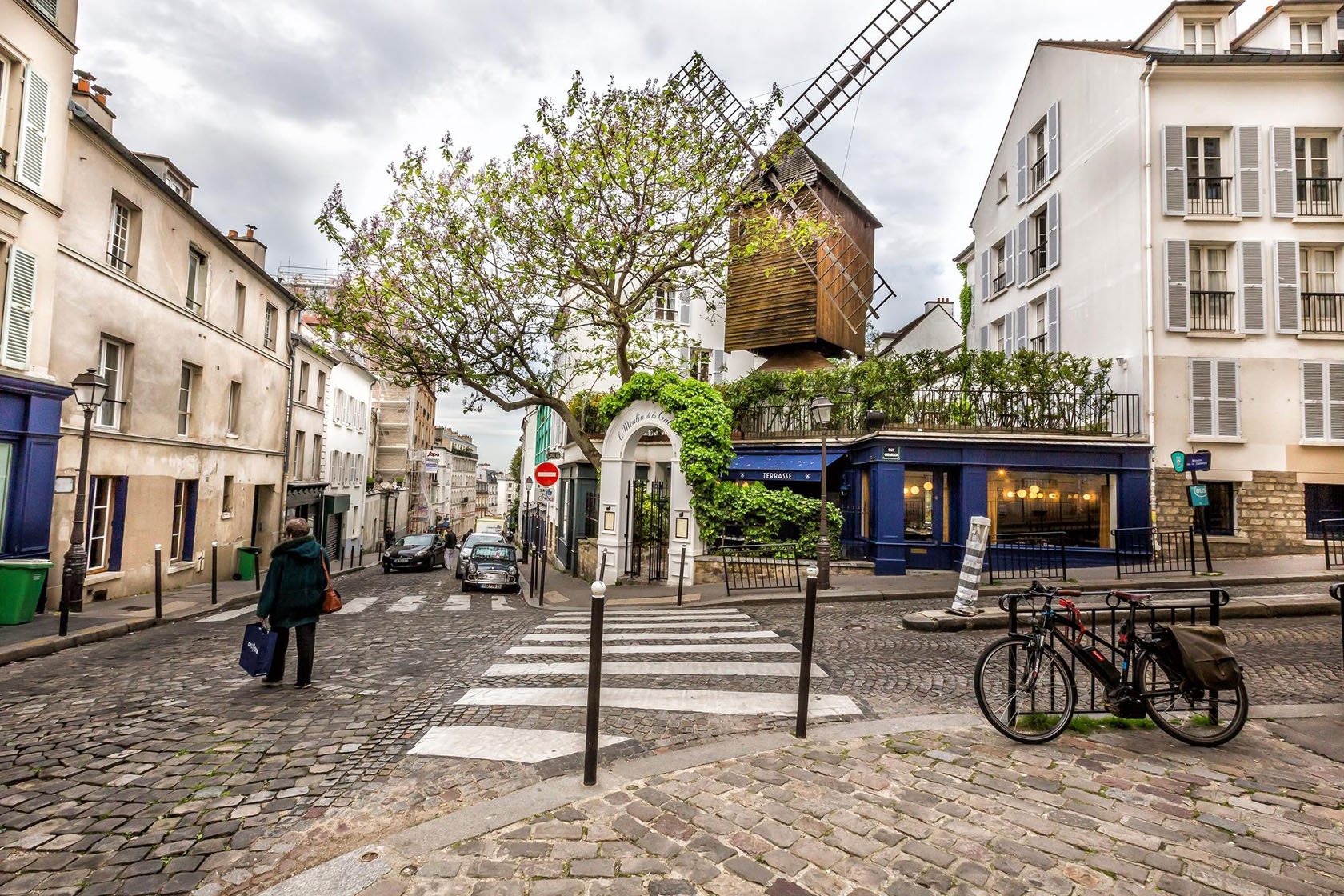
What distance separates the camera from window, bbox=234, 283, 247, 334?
1908cm

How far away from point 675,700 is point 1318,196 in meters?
22.5

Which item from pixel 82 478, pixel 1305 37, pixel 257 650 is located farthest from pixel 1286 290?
pixel 82 478

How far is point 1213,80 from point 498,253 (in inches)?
770

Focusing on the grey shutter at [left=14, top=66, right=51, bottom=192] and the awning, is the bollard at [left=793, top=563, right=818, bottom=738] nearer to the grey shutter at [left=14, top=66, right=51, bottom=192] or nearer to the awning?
the awning

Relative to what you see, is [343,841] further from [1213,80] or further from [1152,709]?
[1213,80]

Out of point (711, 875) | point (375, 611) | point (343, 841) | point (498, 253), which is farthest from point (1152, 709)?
point (498, 253)

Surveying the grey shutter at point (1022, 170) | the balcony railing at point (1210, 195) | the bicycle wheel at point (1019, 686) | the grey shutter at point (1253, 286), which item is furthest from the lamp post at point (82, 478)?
the grey shutter at point (1022, 170)

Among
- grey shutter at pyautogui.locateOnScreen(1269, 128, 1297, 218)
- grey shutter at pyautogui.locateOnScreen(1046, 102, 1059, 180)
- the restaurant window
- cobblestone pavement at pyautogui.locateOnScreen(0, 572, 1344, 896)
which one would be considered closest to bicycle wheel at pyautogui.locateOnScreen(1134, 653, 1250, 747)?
cobblestone pavement at pyautogui.locateOnScreen(0, 572, 1344, 896)

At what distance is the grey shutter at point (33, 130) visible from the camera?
10805 mm

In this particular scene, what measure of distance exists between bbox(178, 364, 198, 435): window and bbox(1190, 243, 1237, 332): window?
2637cm

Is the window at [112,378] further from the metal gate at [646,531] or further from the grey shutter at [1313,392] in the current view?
the grey shutter at [1313,392]

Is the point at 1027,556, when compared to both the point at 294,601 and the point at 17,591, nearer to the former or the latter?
the point at 294,601

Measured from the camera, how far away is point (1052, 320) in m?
20.0

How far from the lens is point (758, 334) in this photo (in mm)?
24250
